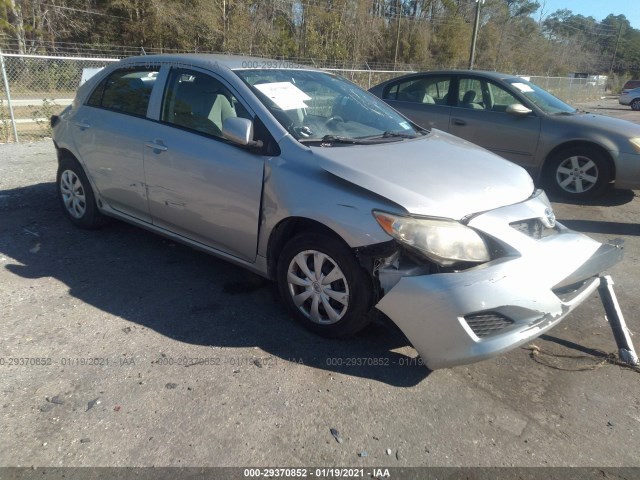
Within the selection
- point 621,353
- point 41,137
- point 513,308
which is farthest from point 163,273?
point 41,137

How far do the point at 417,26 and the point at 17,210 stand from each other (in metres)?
37.3

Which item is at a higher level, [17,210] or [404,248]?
[404,248]

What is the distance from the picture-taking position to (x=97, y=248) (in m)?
4.92

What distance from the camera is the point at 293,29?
28188mm

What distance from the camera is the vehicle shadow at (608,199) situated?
7137 millimetres

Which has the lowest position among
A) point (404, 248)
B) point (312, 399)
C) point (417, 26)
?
point (312, 399)

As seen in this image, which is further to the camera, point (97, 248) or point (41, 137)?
point (41, 137)

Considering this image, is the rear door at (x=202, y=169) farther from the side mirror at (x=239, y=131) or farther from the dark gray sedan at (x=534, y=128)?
the dark gray sedan at (x=534, y=128)

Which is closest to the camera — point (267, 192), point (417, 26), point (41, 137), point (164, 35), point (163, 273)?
point (267, 192)

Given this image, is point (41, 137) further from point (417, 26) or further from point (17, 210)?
point (417, 26)

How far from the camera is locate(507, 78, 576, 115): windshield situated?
744cm

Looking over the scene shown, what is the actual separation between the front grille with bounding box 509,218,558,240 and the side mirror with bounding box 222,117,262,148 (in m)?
1.74

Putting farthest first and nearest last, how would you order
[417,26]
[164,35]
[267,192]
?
1. [417,26]
2. [164,35]
3. [267,192]

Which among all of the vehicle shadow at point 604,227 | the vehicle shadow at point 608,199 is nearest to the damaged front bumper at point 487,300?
the vehicle shadow at point 604,227
